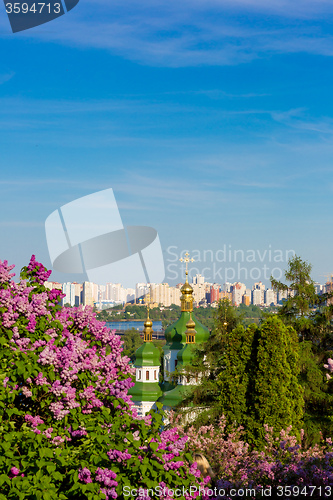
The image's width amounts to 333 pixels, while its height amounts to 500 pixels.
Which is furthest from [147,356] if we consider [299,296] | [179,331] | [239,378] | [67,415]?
[67,415]

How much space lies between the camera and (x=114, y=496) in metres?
5.07

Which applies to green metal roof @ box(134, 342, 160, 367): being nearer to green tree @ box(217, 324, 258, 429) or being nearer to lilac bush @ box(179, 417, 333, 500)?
green tree @ box(217, 324, 258, 429)

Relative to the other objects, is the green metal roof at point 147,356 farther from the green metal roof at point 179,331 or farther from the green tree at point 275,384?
the green tree at point 275,384

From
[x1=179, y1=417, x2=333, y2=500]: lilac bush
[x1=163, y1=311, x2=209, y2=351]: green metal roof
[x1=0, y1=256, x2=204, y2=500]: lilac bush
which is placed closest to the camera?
[x1=0, y1=256, x2=204, y2=500]: lilac bush

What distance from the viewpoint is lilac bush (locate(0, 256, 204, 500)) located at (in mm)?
5145

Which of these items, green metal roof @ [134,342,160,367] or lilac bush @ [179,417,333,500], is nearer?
lilac bush @ [179,417,333,500]

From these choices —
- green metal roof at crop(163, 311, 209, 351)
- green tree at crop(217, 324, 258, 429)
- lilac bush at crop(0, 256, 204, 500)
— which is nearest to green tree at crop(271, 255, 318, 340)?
green tree at crop(217, 324, 258, 429)

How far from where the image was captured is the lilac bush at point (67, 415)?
16.9ft

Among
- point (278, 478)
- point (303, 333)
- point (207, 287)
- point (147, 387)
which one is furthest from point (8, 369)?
point (207, 287)

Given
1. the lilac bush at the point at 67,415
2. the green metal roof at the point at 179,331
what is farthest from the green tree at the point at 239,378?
the green metal roof at the point at 179,331

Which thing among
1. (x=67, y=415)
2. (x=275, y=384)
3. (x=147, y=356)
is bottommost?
(x=147, y=356)

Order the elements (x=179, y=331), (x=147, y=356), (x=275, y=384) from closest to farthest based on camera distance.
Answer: (x=275, y=384) < (x=179, y=331) < (x=147, y=356)

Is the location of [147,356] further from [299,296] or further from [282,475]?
[282,475]

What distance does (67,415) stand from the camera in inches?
246
